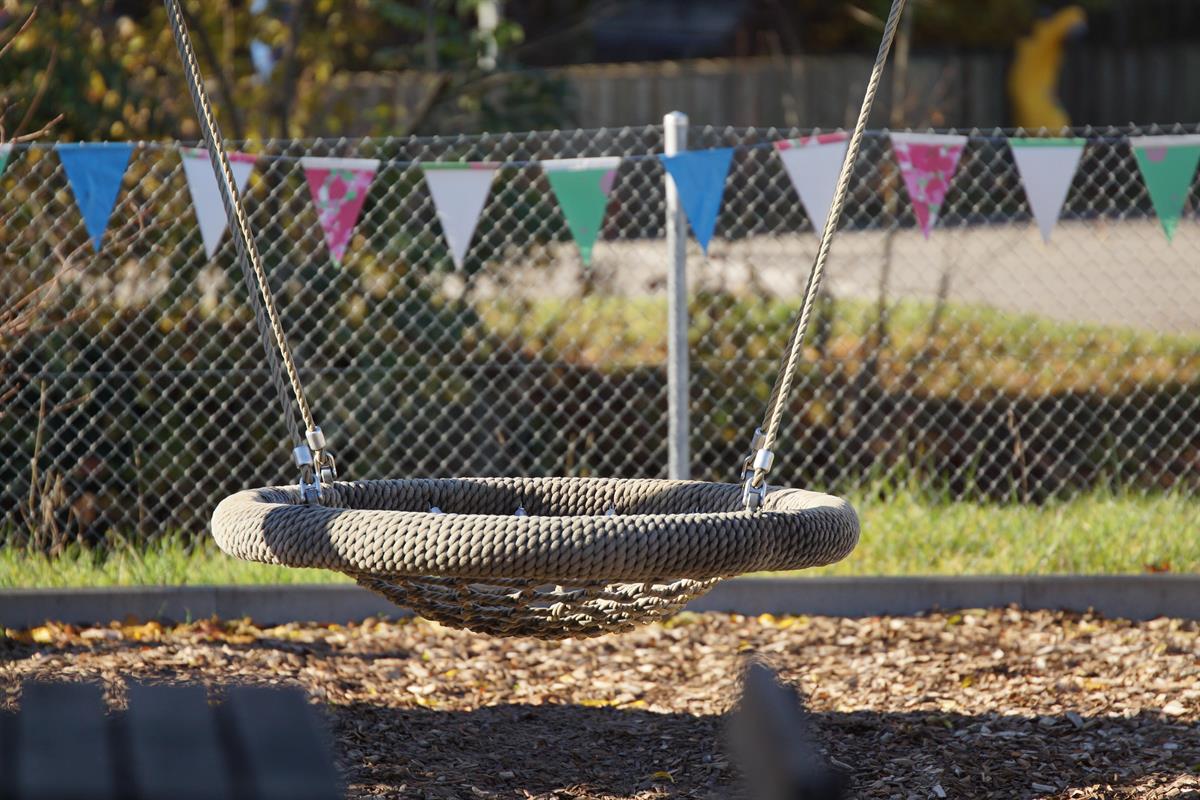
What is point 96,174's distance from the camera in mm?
4180

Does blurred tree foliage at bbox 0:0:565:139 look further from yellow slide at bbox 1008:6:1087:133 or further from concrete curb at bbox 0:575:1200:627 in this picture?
yellow slide at bbox 1008:6:1087:133

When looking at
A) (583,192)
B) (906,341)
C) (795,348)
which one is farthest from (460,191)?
(906,341)

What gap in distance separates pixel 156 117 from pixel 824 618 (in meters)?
4.11

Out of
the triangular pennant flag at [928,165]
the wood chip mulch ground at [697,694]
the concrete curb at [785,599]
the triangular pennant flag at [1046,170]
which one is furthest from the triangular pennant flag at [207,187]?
the triangular pennant flag at [1046,170]

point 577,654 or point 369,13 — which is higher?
point 369,13

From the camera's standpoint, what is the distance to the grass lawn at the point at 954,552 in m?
4.49

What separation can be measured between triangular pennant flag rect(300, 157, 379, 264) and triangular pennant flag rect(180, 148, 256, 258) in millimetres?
236

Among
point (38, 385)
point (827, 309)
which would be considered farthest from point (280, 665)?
point (827, 309)

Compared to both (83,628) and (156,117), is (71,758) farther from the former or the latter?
(156,117)

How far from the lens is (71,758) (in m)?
1.32

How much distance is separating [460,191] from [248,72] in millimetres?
3439

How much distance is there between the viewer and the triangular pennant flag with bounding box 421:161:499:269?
14.0 feet

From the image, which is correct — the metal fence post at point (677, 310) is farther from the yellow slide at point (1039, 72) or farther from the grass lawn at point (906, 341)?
the yellow slide at point (1039, 72)

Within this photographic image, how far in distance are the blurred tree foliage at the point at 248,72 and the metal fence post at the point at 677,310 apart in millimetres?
2723
